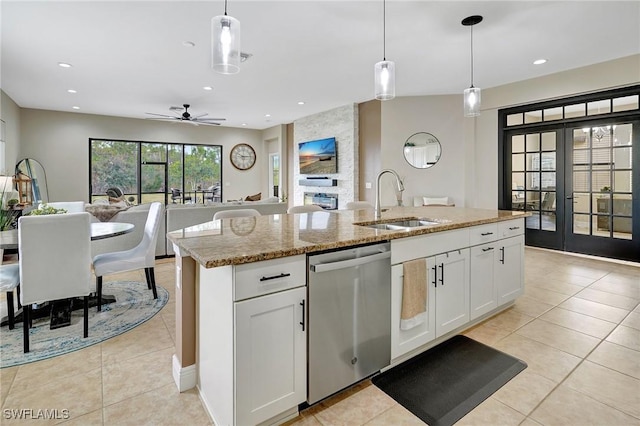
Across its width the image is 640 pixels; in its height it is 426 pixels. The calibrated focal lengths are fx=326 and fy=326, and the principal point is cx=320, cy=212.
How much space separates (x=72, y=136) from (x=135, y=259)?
6659mm

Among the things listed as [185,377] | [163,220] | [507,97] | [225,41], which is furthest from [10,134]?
[507,97]

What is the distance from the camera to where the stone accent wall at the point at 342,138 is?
6.98m

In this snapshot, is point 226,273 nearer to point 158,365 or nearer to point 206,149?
point 158,365

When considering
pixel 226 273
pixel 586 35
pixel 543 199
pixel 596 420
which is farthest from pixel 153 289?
pixel 543 199

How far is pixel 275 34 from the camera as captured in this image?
3.62m

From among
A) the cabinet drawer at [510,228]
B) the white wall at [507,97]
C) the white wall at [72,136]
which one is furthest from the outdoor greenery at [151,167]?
the cabinet drawer at [510,228]

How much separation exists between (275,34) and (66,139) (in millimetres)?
6878

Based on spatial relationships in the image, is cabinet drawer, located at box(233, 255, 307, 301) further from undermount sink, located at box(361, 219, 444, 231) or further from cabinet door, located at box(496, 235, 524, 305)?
cabinet door, located at box(496, 235, 524, 305)

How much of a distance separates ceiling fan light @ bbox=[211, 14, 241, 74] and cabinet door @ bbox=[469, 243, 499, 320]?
7.31ft

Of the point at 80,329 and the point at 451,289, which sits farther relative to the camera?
the point at 80,329

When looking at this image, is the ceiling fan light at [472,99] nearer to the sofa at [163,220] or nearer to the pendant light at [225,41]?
the pendant light at [225,41]

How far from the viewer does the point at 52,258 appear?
7.63 feet

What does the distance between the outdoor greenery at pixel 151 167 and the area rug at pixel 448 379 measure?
339 inches

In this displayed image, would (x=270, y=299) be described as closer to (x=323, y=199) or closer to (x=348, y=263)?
(x=348, y=263)
